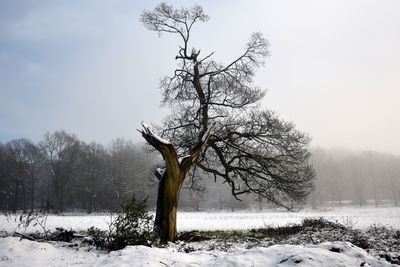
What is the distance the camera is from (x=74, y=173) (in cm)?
6103

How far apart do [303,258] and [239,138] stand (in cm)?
1031

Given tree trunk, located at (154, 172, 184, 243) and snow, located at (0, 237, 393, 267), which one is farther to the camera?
tree trunk, located at (154, 172, 184, 243)

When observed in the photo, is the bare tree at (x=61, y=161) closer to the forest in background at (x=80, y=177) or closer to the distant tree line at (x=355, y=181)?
the forest in background at (x=80, y=177)

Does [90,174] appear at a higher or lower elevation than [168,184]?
higher

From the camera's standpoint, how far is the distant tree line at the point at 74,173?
59.3 meters

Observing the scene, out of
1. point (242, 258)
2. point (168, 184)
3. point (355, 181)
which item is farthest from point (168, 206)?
point (355, 181)

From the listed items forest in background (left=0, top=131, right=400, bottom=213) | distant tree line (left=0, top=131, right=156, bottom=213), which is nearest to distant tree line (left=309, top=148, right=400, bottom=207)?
forest in background (left=0, top=131, right=400, bottom=213)

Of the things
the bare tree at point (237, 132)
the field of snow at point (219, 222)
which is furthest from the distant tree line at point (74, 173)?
the bare tree at point (237, 132)

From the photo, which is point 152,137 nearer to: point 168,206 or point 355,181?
point 168,206

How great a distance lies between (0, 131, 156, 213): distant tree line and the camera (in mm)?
59281

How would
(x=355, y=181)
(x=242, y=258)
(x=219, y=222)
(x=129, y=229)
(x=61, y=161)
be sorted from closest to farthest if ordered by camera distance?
1. (x=242, y=258)
2. (x=129, y=229)
3. (x=219, y=222)
4. (x=61, y=161)
5. (x=355, y=181)

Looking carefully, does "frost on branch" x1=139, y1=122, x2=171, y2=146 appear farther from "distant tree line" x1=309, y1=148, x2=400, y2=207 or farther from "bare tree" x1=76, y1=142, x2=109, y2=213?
"distant tree line" x1=309, y1=148, x2=400, y2=207

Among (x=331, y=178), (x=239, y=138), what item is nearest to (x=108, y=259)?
(x=239, y=138)

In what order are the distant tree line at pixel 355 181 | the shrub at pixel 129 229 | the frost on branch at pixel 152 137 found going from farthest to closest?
1. the distant tree line at pixel 355 181
2. the frost on branch at pixel 152 137
3. the shrub at pixel 129 229
